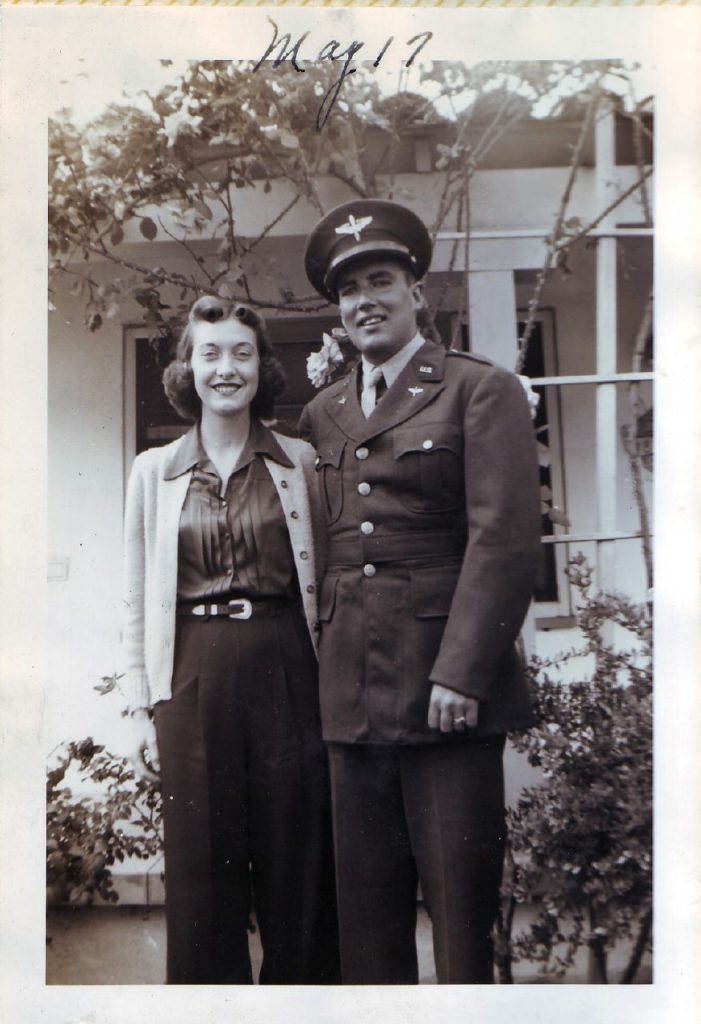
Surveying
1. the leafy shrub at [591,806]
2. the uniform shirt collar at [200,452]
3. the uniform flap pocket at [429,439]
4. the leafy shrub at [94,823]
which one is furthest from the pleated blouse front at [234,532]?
the leafy shrub at [591,806]

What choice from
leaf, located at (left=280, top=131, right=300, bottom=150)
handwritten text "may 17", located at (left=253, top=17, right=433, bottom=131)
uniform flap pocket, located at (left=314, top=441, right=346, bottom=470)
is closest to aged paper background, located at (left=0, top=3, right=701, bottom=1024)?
handwritten text "may 17", located at (left=253, top=17, right=433, bottom=131)

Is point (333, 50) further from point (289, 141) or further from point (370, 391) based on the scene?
point (370, 391)

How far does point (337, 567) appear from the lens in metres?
1.52

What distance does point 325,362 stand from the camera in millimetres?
1577

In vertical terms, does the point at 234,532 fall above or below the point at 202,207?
below

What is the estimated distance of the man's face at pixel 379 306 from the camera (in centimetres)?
153

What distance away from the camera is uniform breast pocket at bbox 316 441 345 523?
5.00 ft

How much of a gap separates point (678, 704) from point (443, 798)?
0.44 m

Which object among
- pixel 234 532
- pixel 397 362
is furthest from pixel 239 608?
pixel 397 362

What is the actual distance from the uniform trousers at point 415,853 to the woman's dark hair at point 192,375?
24.7 inches

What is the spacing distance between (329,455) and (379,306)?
274mm

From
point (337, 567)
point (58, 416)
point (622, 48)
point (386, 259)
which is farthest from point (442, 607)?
point (622, 48)

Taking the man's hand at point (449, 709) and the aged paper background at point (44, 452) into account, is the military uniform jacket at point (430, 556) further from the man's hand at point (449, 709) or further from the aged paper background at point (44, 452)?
the aged paper background at point (44, 452)

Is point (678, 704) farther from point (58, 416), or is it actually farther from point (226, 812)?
point (58, 416)
